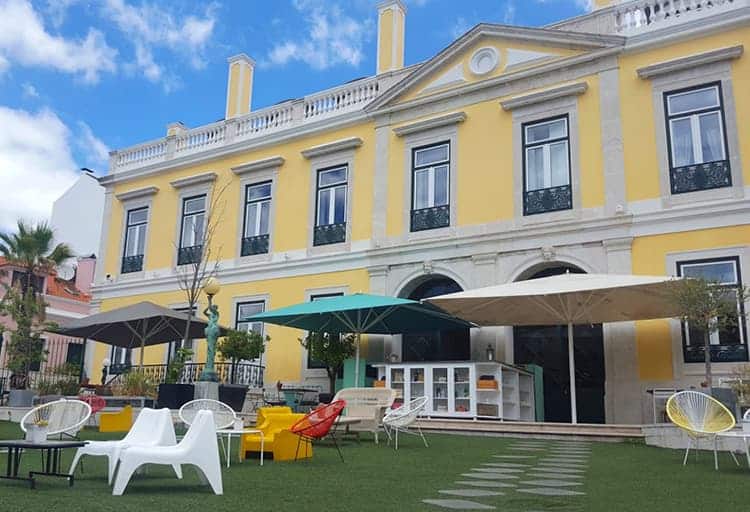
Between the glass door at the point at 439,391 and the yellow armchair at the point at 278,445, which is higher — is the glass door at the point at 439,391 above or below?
above

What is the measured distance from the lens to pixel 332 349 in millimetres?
13477

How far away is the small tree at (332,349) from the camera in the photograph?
44.2 ft

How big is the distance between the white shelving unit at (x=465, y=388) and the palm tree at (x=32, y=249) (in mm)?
9083

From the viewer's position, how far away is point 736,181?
36.5ft

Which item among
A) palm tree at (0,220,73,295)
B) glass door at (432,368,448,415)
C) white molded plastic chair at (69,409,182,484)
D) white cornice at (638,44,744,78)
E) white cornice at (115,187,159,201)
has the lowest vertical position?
white molded plastic chair at (69,409,182,484)

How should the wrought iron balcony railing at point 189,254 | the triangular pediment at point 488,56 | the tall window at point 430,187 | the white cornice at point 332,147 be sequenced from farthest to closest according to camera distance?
1. the wrought iron balcony railing at point 189,254
2. the white cornice at point 332,147
3. the tall window at point 430,187
4. the triangular pediment at point 488,56

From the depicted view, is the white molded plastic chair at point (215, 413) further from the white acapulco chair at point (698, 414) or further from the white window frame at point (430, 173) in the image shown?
the white window frame at point (430, 173)

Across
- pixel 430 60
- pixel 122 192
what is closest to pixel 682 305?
pixel 430 60

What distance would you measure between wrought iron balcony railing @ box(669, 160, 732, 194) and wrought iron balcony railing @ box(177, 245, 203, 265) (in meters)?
10.7

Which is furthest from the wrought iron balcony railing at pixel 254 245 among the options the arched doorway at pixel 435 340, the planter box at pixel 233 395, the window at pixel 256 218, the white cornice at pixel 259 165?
the planter box at pixel 233 395

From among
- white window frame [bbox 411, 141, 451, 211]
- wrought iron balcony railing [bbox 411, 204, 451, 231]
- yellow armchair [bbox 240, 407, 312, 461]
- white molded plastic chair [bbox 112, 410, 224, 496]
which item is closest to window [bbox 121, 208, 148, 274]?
white window frame [bbox 411, 141, 451, 211]

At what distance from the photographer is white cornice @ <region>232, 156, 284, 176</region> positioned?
16.5 metres

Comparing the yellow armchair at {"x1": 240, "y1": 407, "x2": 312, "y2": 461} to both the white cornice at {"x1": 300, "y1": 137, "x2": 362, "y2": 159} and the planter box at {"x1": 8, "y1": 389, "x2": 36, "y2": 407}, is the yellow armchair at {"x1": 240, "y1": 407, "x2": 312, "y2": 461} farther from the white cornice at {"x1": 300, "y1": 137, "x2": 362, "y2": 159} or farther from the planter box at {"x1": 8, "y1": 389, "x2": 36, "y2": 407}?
the white cornice at {"x1": 300, "y1": 137, "x2": 362, "y2": 159}

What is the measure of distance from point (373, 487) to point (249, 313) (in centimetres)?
1151
